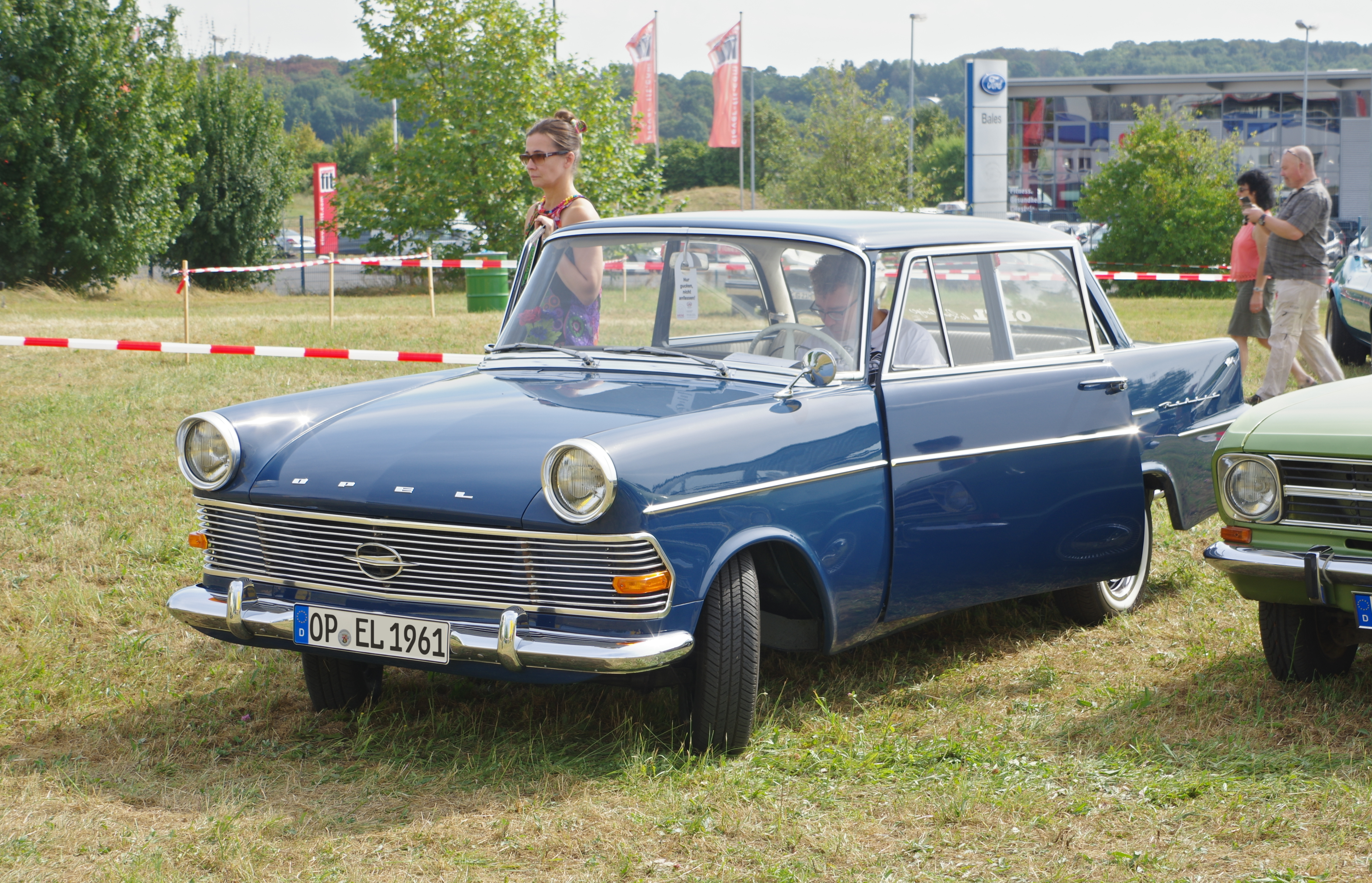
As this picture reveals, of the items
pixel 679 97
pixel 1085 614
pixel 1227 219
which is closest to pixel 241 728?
pixel 1085 614

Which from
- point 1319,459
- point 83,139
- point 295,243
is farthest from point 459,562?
point 295,243

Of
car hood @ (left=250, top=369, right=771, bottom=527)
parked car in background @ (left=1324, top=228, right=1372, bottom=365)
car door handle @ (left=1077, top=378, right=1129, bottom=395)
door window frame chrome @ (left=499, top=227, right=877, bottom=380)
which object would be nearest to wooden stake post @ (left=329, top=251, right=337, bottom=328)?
parked car in background @ (left=1324, top=228, right=1372, bottom=365)

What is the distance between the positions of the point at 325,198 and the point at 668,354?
34.0m

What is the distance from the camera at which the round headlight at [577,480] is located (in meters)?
3.68

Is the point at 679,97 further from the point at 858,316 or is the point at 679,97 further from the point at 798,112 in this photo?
the point at 858,316

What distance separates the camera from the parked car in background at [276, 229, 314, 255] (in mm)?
45062

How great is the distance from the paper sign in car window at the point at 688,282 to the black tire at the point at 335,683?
1.68m

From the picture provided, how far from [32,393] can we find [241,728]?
909 cm

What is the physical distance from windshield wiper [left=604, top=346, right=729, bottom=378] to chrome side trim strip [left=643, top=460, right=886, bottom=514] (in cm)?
57

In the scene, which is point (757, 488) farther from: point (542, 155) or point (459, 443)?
point (542, 155)

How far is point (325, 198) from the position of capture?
36938 mm

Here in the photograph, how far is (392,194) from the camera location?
112ft

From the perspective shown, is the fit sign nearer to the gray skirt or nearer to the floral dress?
the gray skirt

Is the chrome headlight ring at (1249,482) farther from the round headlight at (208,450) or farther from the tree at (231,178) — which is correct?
the tree at (231,178)
